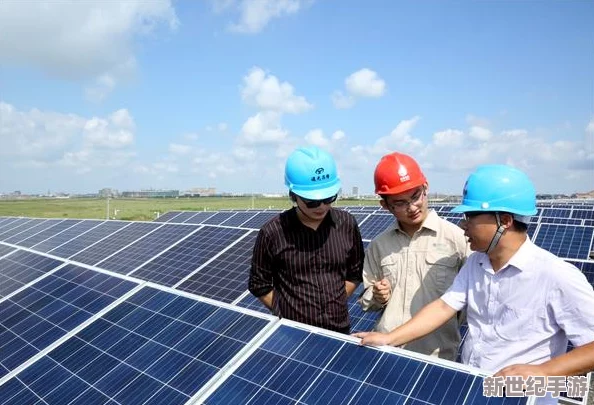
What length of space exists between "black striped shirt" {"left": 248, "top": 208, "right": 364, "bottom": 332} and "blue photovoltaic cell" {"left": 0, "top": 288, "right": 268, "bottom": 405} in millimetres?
453

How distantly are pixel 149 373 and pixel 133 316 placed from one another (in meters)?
0.84

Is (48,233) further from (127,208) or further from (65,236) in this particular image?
(127,208)

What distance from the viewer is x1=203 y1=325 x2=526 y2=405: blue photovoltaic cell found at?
2324 mm

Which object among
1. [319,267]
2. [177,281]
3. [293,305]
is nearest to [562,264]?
[319,267]

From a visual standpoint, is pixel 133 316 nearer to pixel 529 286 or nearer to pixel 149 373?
pixel 149 373

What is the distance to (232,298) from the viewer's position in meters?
7.47

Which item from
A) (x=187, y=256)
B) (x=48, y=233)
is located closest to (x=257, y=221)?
(x=48, y=233)

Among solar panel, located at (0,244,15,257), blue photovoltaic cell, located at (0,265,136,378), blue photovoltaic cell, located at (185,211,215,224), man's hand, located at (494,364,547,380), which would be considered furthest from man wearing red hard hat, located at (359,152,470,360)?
blue photovoltaic cell, located at (185,211,215,224)

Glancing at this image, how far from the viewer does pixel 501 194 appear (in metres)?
2.52

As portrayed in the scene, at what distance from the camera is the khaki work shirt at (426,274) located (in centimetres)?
322

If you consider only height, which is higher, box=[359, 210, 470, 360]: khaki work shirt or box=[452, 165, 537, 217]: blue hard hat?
box=[452, 165, 537, 217]: blue hard hat

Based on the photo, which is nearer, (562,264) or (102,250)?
(562,264)

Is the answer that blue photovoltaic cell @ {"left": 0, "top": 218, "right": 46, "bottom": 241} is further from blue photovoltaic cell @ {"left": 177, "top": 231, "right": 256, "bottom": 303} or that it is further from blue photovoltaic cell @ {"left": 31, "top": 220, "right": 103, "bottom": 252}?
blue photovoltaic cell @ {"left": 177, "top": 231, "right": 256, "bottom": 303}

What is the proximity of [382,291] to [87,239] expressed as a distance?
41.9 ft
